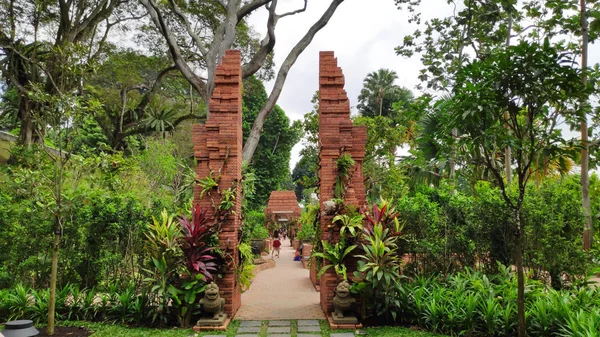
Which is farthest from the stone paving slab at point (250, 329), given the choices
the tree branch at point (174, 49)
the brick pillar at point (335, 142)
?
the tree branch at point (174, 49)

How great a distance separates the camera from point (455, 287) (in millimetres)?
6297

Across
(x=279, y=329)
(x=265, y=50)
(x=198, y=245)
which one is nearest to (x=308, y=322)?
(x=279, y=329)

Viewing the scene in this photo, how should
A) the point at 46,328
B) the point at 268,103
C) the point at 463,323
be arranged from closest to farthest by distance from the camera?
the point at 463,323 < the point at 46,328 < the point at 268,103

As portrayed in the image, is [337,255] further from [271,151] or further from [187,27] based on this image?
[271,151]

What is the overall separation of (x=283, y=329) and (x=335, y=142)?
3171 mm

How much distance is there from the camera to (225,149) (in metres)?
6.71

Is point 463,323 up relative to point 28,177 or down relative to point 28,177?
down

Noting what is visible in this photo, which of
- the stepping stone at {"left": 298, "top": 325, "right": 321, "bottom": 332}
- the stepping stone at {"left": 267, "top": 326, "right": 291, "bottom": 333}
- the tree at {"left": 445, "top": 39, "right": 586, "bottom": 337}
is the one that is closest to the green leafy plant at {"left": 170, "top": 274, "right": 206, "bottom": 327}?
the stepping stone at {"left": 267, "top": 326, "right": 291, "bottom": 333}

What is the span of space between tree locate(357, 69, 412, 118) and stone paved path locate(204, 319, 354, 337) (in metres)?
22.8

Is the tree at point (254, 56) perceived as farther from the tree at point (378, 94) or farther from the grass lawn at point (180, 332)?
the tree at point (378, 94)

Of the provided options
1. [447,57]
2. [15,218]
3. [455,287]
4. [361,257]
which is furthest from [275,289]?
[447,57]

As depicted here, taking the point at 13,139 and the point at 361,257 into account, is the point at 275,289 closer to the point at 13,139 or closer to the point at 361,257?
the point at 361,257

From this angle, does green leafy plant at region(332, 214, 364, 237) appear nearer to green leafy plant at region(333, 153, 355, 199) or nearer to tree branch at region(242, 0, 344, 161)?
green leafy plant at region(333, 153, 355, 199)

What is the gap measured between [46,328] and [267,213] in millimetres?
20055
